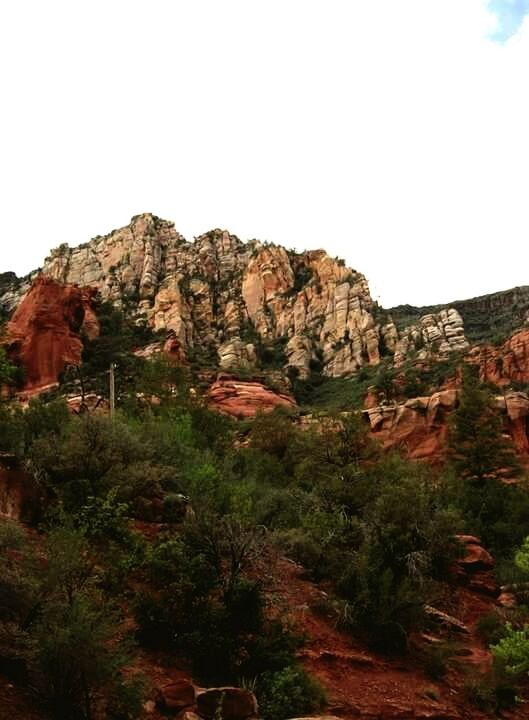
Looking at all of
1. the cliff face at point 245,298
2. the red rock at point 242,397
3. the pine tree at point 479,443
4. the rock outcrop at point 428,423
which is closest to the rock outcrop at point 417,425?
the rock outcrop at point 428,423

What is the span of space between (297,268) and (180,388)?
6679 centimetres

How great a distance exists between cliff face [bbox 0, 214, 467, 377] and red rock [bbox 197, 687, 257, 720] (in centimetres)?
6030

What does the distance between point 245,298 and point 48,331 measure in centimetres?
4210

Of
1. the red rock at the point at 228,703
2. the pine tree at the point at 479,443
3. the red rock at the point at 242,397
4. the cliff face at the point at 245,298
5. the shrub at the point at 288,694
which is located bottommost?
the shrub at the point at 288,694

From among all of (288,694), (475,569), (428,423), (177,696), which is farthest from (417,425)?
(177,696)

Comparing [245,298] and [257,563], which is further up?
[245,298]

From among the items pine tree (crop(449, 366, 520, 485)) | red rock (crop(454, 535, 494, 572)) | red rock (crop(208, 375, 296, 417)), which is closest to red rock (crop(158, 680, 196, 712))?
red rock (crop(454, 535, 494, 572))

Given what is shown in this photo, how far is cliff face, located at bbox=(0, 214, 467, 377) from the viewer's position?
76.8 metres

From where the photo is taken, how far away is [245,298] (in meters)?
90.8

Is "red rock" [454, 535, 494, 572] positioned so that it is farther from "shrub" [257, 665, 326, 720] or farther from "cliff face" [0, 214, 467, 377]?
"cliff face" [0, 214, 467, 377]

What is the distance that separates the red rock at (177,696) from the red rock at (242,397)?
39.8 m

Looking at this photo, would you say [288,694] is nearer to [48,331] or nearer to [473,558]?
[473,558]

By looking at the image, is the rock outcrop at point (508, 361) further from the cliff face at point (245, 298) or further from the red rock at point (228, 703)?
the red rock at point (228, 703)

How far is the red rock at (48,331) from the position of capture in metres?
49.5
